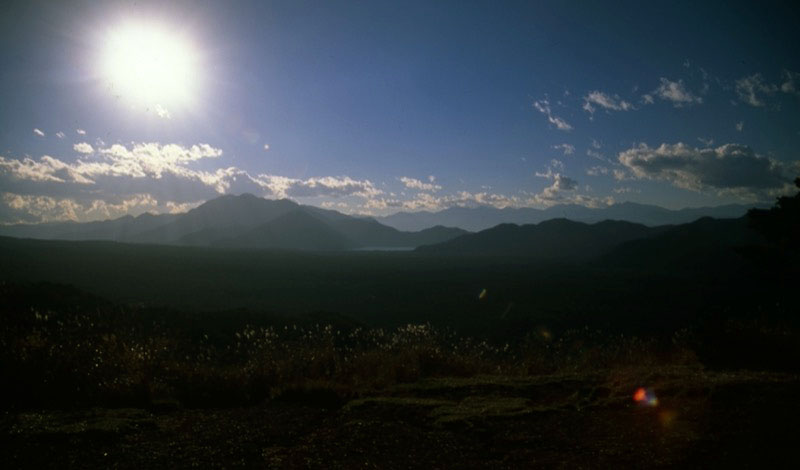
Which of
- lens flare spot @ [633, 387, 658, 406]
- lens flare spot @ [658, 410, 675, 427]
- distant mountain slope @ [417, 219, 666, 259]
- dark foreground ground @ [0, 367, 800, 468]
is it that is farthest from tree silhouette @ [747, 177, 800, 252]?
distant mountain slope @ [417, 219, 666, 259]

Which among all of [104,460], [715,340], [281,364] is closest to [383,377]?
[281,364]

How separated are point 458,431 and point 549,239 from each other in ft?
552

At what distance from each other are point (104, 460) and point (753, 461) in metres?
4.16

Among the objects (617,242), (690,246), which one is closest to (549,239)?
(617,242)

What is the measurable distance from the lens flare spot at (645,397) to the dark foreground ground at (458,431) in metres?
0.07

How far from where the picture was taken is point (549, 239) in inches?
6383

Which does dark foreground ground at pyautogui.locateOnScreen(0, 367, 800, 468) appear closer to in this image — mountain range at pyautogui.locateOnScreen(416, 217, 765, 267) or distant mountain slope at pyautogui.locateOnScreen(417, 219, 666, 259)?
mountain range at pyautogui.locateOnScreen(416, 217, 765, 267)

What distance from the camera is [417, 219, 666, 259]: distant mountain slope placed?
487 feet

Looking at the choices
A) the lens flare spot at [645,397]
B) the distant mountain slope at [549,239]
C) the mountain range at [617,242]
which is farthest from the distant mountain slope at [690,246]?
the lens flare spot at [645,397]

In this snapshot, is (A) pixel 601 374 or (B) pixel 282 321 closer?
(A) pixel 601 374

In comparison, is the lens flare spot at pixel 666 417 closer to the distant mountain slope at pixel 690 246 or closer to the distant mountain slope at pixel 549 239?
the distant mountain slope at pixel 690 246

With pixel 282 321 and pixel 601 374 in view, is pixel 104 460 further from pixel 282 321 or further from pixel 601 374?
pixel 282 321

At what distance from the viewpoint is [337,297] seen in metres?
51.7

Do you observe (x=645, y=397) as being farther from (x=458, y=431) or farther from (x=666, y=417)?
(x=458, y=431)
